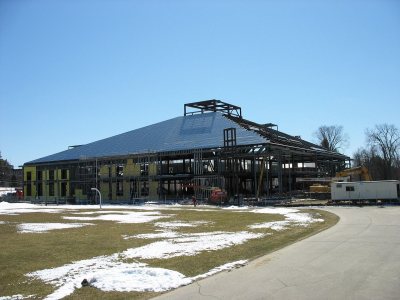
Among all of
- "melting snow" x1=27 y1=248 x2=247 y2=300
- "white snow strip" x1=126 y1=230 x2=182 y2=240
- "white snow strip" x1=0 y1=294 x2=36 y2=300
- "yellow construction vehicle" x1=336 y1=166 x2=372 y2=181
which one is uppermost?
"yellow construction vehicle" x1=336 y1=166 x2=372 y2=181

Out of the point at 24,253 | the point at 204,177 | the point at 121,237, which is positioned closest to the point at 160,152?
the point at 204,177

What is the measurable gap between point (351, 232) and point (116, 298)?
12.5m

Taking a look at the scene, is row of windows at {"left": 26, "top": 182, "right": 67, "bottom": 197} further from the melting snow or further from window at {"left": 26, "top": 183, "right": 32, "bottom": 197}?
the melting snow

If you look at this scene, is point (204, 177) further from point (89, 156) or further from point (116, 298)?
point (116, 298)

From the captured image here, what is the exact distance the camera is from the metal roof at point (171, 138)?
57.4 metres

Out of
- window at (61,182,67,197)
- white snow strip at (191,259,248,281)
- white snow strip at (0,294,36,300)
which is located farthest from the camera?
window at (61,182,67,197)

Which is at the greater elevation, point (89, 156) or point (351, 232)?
point (89, 156)

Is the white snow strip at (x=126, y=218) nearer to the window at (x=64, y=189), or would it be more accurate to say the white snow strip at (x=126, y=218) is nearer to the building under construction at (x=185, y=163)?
the building under construction at (x=185, y=163)

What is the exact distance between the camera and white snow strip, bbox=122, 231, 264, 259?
1376 cm

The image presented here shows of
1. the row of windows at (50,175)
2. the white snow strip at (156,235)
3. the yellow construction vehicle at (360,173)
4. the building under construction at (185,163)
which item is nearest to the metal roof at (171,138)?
the building under construction at (185,163)

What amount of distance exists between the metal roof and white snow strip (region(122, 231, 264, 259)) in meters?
33.9

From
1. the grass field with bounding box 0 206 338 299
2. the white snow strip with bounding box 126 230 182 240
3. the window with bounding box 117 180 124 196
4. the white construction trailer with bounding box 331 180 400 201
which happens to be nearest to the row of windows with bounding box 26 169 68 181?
the window with bounding box 117 180 124 196

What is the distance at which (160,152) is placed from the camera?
6066cm

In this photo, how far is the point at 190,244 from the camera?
15953 mm
